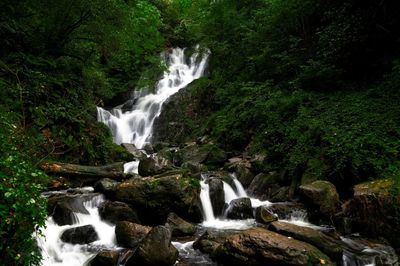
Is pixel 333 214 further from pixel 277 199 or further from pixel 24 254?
pixel 24 254

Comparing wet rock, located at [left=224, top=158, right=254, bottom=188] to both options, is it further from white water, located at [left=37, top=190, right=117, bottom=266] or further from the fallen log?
white water, located at [left=37, top=190, right=117, bottom=266]

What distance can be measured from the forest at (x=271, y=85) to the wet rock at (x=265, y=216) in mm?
1793

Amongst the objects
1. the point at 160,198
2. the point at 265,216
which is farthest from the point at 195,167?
the point at 265,216

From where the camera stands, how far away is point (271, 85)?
1456 centimetres

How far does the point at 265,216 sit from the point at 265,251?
8.21 ft

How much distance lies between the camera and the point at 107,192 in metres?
8.55

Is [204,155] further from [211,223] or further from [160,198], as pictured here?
[160,198]

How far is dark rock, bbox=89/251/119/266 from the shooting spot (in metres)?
6.05

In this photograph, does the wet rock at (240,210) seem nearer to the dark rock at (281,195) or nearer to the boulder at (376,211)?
the dark rock at (281,195)

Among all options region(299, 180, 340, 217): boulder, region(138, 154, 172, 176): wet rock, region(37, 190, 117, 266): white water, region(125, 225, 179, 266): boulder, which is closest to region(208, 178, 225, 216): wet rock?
region(138, 154, 172, 176): wet rock

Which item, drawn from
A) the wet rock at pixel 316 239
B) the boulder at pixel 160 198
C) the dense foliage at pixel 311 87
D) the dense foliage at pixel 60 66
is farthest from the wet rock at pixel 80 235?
the dense foliage at pixel 311 87

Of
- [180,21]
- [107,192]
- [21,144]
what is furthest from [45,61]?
[180,21]

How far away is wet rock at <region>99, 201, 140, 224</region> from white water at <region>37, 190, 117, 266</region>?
0.46 ft

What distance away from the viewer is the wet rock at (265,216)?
8.25m
